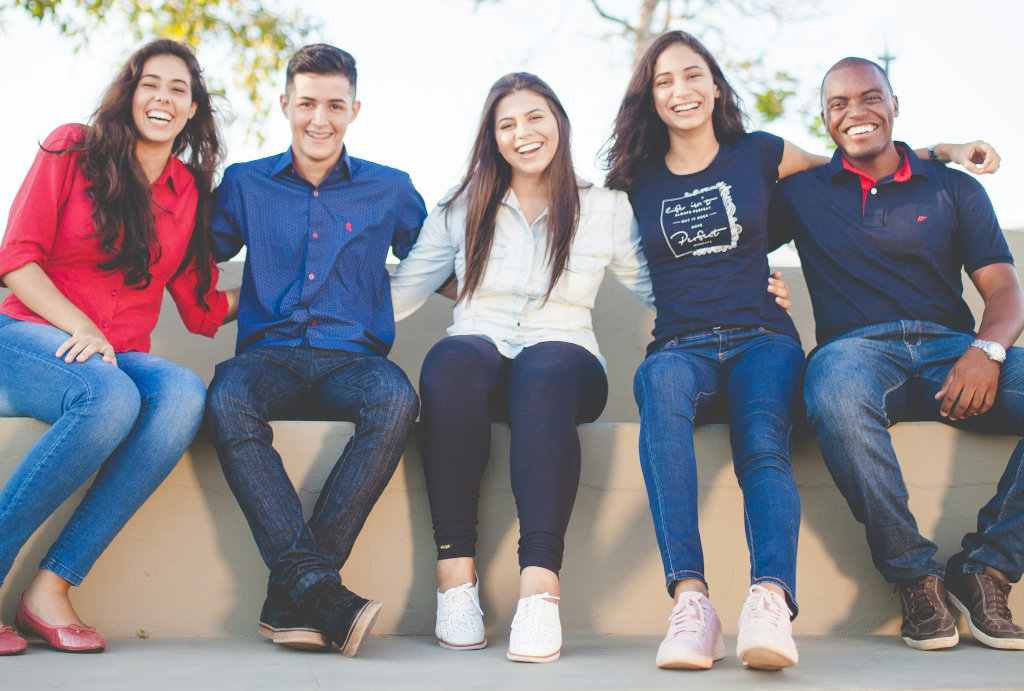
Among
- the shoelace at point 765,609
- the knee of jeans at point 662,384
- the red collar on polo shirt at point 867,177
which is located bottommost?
the shoelace at point 765,609

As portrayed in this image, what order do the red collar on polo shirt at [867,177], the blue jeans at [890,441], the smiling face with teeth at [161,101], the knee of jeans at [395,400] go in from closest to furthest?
the blue jeans at [890,441], the knee of jeans at [395,400], the smiling face with teeth at [161,101], the red collar on polo shirt at [867,177]

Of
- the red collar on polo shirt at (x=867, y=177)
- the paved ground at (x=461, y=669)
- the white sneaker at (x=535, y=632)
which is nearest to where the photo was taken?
the paved ground at (x=461, y=669)

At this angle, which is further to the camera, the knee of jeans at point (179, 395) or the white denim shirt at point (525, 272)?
the white denim shirt at point (525, 272)

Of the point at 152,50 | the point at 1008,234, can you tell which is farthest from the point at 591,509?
the point at 1008,234

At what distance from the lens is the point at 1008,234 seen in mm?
3863

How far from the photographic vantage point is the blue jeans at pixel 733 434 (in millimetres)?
2059

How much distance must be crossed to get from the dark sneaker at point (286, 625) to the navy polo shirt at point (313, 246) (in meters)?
0.73

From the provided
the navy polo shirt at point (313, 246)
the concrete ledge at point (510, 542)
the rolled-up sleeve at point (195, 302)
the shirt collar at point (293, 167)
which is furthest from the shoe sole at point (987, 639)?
the rolled-up sleeve at point (195, 302)

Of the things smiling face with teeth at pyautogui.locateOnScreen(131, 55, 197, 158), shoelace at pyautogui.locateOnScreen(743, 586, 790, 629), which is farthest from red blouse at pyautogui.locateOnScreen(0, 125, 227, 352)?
shoelace at pyautogui.locateOnScreen(743, 586, 790, 629)

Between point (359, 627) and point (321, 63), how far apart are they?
165 centimetres

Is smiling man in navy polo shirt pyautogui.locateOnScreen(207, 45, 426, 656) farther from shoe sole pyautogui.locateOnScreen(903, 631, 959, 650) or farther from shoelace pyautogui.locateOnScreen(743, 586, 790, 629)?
shoe sole pyautogui.locateOnScreen(903, 631, 959, 650)

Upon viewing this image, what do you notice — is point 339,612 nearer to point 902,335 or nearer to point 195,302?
point 195,302

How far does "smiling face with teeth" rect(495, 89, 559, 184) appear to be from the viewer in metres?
2.73

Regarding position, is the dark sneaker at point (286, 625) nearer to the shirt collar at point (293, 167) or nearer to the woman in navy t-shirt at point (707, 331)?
the woman in navy t-shirt at point (707, 331)
